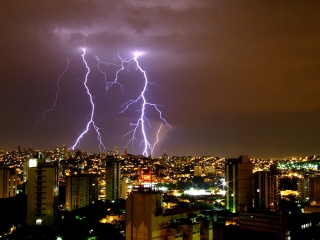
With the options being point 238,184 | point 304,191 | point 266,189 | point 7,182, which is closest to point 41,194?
point 7,182

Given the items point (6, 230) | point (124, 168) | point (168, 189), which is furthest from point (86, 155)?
point (6, 230)

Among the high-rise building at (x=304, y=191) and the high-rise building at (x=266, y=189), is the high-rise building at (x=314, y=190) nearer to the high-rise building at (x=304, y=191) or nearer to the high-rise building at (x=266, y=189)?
the high-rise building at (x=304, y=191)

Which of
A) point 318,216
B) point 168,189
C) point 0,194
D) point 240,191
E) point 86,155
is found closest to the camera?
point 318,216

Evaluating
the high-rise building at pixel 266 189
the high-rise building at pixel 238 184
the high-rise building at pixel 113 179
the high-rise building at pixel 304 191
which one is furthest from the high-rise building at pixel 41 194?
the high-rise building at pixel 304 191

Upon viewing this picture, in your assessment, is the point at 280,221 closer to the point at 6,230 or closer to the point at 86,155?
the point at 6,230

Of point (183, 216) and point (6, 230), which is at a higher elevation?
point (183, 216)

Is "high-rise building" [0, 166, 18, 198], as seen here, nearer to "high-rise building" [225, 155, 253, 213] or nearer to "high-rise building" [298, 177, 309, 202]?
"high-rise building" [225, 155, 253, 213]
